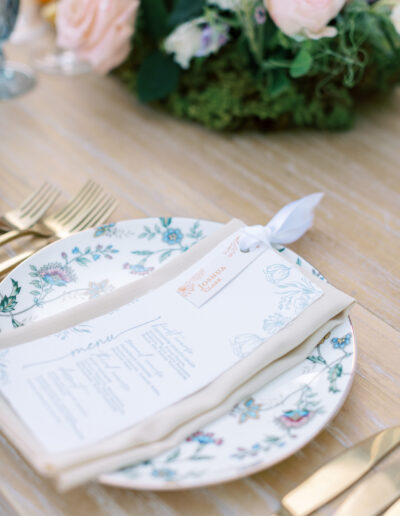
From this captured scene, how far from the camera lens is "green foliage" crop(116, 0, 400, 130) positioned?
84 centimetres

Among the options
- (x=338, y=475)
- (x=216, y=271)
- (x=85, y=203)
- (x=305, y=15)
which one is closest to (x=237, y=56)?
(x=305, y=15)

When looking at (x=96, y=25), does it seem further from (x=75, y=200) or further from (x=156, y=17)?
(x=75, y=200)

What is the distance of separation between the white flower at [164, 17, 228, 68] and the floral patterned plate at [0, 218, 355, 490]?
0.34 meters

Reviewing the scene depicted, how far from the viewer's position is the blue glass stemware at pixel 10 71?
976mm

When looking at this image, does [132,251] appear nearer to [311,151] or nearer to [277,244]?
[277,244]

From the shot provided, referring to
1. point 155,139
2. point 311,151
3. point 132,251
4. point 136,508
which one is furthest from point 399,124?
point 136,508

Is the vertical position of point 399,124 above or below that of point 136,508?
below

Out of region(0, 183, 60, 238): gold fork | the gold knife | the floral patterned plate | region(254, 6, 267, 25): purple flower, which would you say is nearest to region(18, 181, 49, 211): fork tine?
region(0, 183, 60, 238): gold fork

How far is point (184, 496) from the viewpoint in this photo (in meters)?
0.45

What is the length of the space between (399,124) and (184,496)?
762mm

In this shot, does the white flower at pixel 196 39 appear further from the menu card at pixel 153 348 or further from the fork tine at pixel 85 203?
the menu card at pixel 153 348

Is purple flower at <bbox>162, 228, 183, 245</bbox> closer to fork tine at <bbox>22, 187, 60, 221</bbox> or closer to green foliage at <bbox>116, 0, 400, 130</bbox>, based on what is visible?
fork tine at <bbox>22, 187, 60, 221</bbox>

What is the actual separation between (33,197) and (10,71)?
0.46 metres

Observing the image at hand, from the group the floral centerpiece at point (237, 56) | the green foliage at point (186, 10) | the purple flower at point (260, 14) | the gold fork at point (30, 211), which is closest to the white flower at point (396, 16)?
the floral centerpiece at point (237, 56)
